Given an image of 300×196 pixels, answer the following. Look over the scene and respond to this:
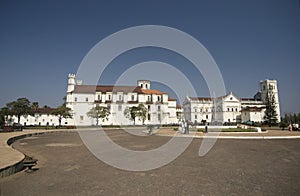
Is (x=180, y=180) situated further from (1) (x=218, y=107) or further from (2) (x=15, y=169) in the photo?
(1) (x=218, y=107)

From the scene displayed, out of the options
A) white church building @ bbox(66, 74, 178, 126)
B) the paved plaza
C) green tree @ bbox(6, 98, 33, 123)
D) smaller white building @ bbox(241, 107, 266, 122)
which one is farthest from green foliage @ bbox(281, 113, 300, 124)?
green tree @ bbox(6, 98, 33, 123)

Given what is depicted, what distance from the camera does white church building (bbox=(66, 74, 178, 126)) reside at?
68.6 metres

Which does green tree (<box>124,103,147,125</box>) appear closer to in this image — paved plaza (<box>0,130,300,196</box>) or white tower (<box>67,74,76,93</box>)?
white tower (<box>67,74,76,93</box>)

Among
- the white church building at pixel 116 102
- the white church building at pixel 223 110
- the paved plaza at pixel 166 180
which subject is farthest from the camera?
the white church building at pixel 223 110

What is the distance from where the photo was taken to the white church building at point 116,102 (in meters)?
68.6

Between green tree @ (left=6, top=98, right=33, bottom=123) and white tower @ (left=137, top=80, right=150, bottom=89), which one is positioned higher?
white tower @ (left=137, top=80, right=150, bottom=89)

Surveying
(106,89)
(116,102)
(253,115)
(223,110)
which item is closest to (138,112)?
(116,102)

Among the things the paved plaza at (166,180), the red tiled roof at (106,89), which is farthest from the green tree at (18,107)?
the paved plaza at (166,180)

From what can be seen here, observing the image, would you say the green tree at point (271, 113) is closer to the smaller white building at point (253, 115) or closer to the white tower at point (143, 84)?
the smaller white building at point (253, 115)

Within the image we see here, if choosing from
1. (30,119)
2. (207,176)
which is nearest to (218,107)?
(30,119)

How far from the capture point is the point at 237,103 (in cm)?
7806

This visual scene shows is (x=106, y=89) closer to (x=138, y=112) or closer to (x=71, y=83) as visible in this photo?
(x=71, y=83)

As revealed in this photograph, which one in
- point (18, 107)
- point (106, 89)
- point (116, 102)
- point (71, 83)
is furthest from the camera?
point (106, 89)

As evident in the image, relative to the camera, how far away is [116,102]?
72250 mm
